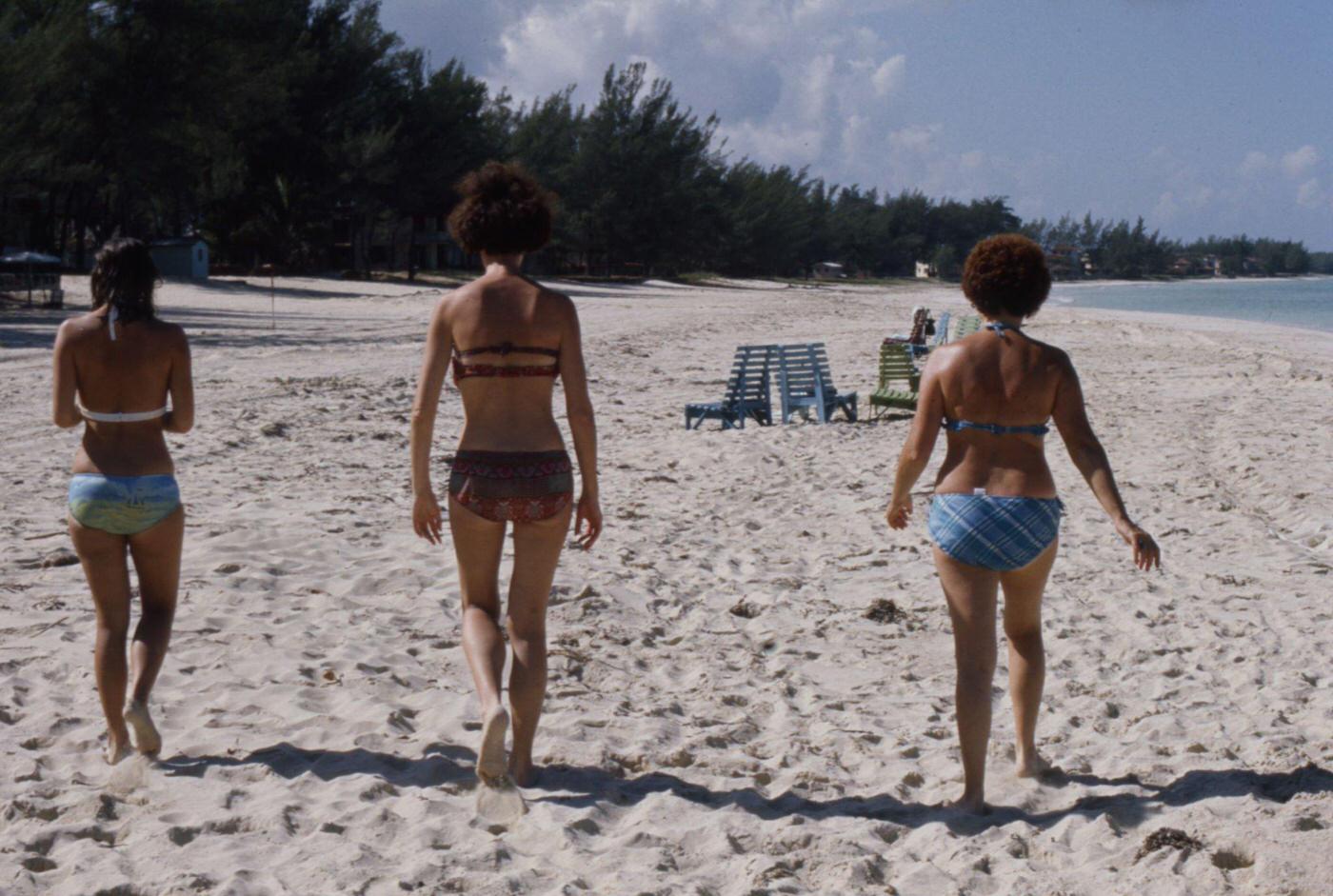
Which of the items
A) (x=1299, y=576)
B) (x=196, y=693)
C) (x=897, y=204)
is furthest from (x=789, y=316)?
(x=897, y=204)

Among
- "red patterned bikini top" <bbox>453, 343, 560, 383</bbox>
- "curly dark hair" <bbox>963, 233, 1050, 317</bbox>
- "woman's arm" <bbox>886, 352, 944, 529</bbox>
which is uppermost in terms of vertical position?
"curly dark hair" <bbox>963, 233, 1050, 317</bbox>

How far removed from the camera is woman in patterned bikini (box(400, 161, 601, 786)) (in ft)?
10.9

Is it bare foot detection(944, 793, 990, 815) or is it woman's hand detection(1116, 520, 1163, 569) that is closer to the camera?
woman's hand detection(1116, 520, 1163, 569)

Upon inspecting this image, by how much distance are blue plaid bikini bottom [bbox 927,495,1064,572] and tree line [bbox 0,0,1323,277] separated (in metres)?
26.6

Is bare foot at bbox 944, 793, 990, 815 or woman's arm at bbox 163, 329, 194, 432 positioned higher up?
woman's arm at bbox 163, 329, 194, 432

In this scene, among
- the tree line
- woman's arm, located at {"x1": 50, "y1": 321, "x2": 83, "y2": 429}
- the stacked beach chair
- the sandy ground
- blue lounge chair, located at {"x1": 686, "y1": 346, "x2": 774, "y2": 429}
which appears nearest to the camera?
the sandy ground

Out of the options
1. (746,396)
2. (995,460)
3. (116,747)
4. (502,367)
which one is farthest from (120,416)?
(746,396)

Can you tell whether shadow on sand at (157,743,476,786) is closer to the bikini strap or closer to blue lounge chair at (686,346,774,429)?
the bikini strap

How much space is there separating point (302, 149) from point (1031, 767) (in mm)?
45797

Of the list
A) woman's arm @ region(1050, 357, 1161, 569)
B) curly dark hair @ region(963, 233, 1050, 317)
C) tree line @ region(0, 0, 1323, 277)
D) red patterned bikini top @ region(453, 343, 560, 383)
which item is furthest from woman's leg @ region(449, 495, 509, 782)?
tree line @ region(0, 0, 1323, 277)

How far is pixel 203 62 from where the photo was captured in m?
32.4

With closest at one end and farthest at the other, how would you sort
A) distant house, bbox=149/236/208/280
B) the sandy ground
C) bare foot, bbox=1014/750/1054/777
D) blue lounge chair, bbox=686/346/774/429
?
the sandy ground
bare foot, bbox=1014/750/1054/777
blue lounge chair, bbox=686/346/774/429
distant house, bbox=149/236/208/280

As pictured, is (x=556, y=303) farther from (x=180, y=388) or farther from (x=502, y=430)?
(x=180, y=388)

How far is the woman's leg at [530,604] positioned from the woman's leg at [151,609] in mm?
947
